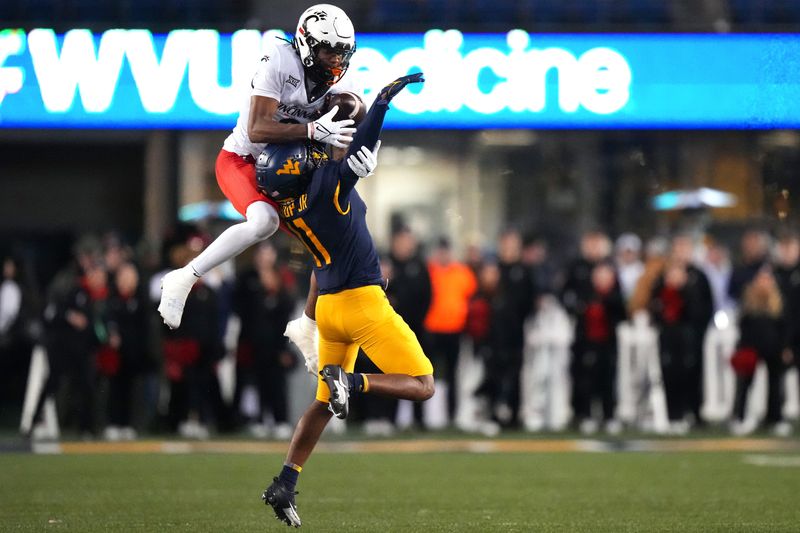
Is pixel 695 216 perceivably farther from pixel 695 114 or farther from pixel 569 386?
pixel 569 386

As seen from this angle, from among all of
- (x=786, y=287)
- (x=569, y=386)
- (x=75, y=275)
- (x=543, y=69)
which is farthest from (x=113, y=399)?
(x=786, y=287)

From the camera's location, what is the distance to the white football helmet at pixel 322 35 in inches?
262

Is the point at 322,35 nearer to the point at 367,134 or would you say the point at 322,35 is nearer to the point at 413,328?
the point at 367,134

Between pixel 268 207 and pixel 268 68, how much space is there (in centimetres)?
67

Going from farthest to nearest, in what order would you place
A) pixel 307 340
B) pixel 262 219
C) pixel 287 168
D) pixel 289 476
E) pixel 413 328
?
pixel 413 328 → pixel 307 340 → pixel 262 219 → pixel 289 476 → pixel 287 168

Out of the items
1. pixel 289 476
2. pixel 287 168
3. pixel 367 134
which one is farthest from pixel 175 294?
pixel 367 134

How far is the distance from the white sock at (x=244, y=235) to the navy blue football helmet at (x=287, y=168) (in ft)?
0.78

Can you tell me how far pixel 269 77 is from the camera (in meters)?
6.78

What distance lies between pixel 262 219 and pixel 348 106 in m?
0.69

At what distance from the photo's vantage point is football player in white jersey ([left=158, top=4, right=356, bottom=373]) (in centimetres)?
667

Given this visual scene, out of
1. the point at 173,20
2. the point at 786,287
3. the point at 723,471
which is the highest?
the point at 173,20

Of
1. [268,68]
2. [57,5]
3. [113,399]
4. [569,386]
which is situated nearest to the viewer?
[268,68]

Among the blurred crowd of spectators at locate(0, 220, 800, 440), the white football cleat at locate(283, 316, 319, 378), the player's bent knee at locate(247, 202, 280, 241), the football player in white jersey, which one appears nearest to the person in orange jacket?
the blurred crowd of spectators at locate(0, 220, 800, 440)

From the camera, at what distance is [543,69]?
14.8 m
